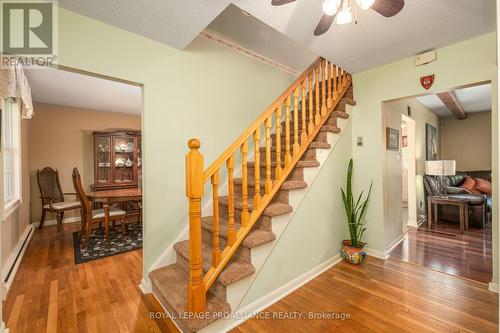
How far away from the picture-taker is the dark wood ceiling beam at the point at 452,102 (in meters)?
3.86

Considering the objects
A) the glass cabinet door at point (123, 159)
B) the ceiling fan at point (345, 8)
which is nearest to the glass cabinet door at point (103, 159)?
the glass cabinet door at point (123, 159)

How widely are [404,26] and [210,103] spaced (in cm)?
194

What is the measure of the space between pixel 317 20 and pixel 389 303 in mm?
2443

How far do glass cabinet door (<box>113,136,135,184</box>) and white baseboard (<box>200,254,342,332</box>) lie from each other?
14.6ft

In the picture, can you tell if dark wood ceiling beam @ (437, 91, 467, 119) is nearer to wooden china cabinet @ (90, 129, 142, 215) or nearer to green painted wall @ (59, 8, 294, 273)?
green painted wall @ (59, 8, 294, 273)

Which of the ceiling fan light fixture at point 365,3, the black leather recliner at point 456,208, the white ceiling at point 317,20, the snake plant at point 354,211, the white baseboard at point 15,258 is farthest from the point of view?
the black leather recliner at point 456,208

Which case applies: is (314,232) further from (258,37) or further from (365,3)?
(258,37)

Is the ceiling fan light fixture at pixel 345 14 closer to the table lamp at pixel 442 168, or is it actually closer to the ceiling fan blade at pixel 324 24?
the ceiling fan blade at pixel 324 24

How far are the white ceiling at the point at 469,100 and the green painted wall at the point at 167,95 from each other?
13.2 ft

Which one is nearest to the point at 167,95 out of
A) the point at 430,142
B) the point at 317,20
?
the point at 317,20

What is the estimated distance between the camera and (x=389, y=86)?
2.61 m

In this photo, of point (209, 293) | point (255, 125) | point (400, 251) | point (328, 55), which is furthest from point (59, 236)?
point (400, 251)

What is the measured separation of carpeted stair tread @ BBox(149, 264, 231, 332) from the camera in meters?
1.40

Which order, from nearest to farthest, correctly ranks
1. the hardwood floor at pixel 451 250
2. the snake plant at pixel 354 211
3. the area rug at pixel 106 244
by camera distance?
the hardwood floor at pixel 451 250 → the snake plant at pixel 354 211 → the area rug at pixel 106 244
